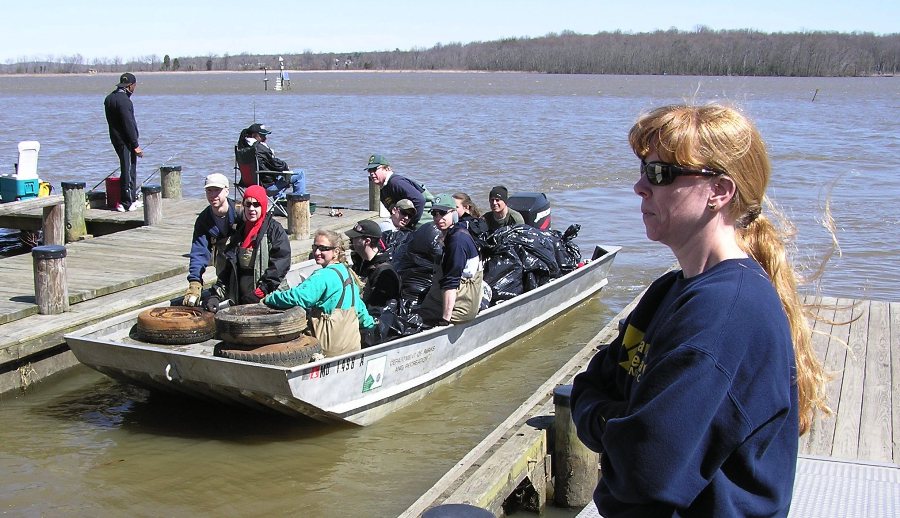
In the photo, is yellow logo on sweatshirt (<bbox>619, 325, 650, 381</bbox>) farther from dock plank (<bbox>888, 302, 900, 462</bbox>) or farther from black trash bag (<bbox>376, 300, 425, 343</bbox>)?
black trash bag (<bbox>376, 300, 425, 343</bbox>)

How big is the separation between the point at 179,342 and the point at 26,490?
152 centimetres

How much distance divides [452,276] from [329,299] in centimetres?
123

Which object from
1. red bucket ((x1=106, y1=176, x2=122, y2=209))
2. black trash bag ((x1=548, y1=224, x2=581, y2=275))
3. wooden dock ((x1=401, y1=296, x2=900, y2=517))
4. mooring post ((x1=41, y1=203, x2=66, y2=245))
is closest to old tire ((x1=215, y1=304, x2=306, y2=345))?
wooden dock ((x1=401, y1=296, x2=900, y2=517))

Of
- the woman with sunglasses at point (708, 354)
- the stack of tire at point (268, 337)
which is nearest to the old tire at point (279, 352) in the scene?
the stack of tire at point (268, 337)

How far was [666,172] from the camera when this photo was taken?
5.99 feet

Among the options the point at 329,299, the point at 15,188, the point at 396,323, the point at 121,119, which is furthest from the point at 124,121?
the point at 329,299

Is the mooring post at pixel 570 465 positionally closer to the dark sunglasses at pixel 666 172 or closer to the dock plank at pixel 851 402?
the dock plank at pixel 851 402

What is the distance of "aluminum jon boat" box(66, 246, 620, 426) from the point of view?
22.7 feet

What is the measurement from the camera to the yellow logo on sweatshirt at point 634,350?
1844 millimetres

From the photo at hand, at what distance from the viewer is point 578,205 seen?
21125 mm

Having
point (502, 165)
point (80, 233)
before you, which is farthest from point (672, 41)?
point (80, 233)

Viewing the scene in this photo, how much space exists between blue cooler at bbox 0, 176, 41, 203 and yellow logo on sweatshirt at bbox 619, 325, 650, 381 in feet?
44.8

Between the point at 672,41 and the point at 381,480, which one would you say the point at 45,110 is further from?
the point at 672,41

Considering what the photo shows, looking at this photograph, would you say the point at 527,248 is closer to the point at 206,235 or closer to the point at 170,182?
the point at 206,235
